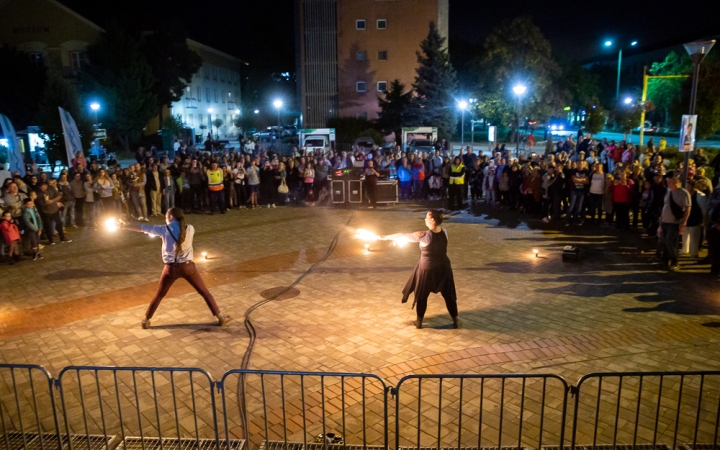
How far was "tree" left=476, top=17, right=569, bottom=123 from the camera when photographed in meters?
36.2

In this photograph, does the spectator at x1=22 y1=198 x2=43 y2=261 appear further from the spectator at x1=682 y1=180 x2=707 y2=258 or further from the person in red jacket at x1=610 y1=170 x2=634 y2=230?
the person in red jacket at x1=610 y1=170 x2=634 y2=230

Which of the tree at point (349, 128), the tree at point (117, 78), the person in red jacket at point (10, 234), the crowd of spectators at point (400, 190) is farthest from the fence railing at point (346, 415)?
the tree at point (117, 78)

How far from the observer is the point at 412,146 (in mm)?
34125

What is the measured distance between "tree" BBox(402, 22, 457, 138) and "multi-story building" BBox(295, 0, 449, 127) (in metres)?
4.74

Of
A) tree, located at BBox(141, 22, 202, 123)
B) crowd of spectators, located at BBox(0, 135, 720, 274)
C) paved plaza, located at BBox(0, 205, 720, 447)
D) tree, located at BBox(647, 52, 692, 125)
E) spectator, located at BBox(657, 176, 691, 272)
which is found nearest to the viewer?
paved plaza, located at BBox(0, 205, 720, 447)

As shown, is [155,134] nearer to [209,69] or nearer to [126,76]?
[126,76]

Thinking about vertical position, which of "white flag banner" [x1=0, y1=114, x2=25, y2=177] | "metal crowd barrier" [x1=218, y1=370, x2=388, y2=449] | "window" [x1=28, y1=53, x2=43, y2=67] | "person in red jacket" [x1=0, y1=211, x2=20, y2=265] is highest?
"window" [x1=28, y1=53, x2=43, y2=67]

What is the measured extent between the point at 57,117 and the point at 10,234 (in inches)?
843

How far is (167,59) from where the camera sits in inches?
1880

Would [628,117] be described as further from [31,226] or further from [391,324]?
[31,226]

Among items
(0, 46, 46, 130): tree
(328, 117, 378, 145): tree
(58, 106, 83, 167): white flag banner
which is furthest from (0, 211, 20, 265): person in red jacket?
(328, 117, 378, 145): tree

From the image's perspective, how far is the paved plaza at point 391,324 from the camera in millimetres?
5922

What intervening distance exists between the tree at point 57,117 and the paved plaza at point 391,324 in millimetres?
19844

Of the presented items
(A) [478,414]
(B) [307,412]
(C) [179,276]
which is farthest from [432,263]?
(C) [179,276]
